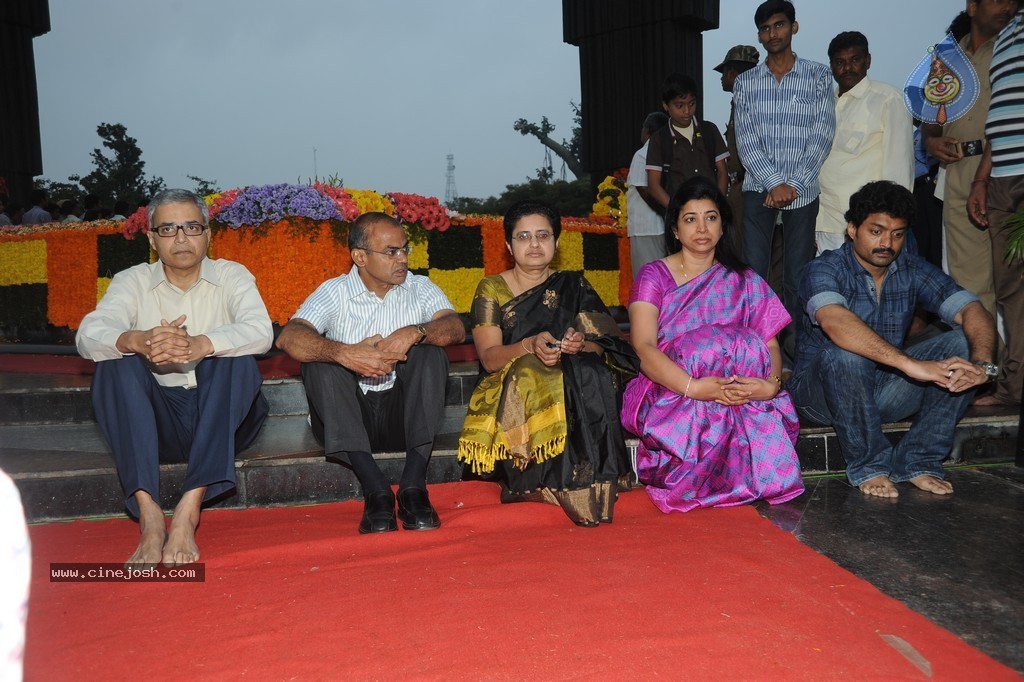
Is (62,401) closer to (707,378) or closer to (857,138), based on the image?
(707,378)

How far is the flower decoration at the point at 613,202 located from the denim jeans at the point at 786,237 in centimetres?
328

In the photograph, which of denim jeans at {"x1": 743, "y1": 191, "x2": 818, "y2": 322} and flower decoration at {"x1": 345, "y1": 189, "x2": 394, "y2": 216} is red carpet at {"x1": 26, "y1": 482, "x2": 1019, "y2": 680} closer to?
denim jeans at {"x1": 743, "y1": 191, "x2": 818, "y2": 322}

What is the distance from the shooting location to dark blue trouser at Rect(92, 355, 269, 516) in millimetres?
2611

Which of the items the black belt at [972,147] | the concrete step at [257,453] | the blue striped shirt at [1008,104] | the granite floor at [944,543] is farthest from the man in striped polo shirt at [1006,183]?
the granite floor at [944,543]

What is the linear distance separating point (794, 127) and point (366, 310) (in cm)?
242

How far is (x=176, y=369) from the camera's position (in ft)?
9.61

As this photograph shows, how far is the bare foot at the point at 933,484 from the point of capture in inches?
119

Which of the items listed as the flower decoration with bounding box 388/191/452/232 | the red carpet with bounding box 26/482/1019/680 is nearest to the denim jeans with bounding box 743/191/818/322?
the red carpet with bounding box 26/482/1019/680

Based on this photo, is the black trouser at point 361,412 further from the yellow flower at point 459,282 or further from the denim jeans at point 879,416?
the yellow flower at point 459,282

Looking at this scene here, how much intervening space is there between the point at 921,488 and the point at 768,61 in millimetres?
2358

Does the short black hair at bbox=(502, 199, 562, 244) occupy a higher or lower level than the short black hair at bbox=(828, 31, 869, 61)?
lower

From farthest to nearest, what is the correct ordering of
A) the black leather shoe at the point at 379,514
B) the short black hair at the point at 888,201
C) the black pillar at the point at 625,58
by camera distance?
the black pillar at the point at 625,58 < the short black hair at the point at 888,201 < the black leather shoe at the point at 379,514

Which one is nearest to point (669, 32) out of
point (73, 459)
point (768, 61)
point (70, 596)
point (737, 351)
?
point (768, 61)

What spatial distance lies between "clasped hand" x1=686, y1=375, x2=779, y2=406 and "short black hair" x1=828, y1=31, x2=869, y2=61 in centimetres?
229
